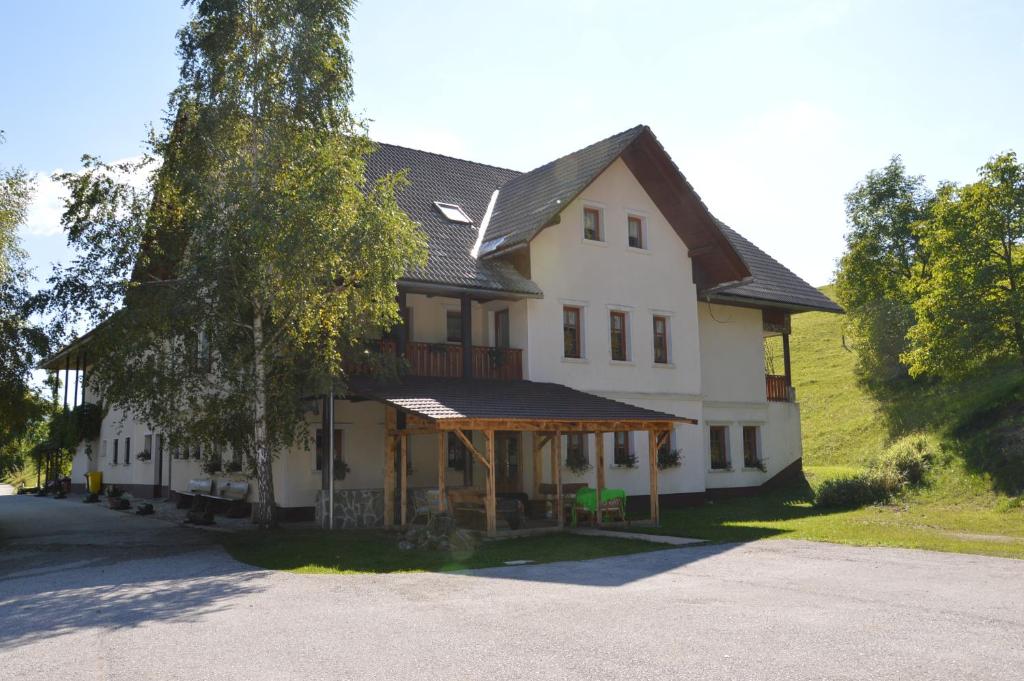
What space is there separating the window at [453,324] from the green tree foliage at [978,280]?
14314 mm

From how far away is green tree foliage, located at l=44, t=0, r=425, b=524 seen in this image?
1605cm

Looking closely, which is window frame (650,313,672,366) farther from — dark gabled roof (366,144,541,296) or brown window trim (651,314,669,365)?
dark gabled roof (366,144,541,296)

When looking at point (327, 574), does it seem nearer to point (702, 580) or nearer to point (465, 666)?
point (702, 580)

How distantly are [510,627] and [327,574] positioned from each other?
509 centimetres

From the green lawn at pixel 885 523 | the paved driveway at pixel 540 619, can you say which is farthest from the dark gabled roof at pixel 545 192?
the paved driveway at pixel 540 619

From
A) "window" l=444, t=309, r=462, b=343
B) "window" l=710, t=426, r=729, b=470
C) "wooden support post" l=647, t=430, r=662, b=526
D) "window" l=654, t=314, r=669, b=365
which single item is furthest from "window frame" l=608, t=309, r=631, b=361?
"window" l=710, t=426, r=729, b=470

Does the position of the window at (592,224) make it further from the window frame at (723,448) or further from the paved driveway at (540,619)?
the paved driveway at (540,619)

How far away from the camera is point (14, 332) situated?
1938cm

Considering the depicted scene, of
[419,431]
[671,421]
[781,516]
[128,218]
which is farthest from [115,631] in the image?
[781,516]

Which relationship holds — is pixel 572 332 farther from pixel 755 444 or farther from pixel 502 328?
pixel 755 444

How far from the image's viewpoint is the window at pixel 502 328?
23.2m

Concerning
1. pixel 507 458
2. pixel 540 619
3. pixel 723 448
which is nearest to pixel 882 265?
pixel 723 448

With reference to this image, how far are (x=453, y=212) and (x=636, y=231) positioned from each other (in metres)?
5.51

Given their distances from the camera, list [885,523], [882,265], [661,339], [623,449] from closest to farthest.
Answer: [885,523] < [623,449] < [661,339] < [882,265]
